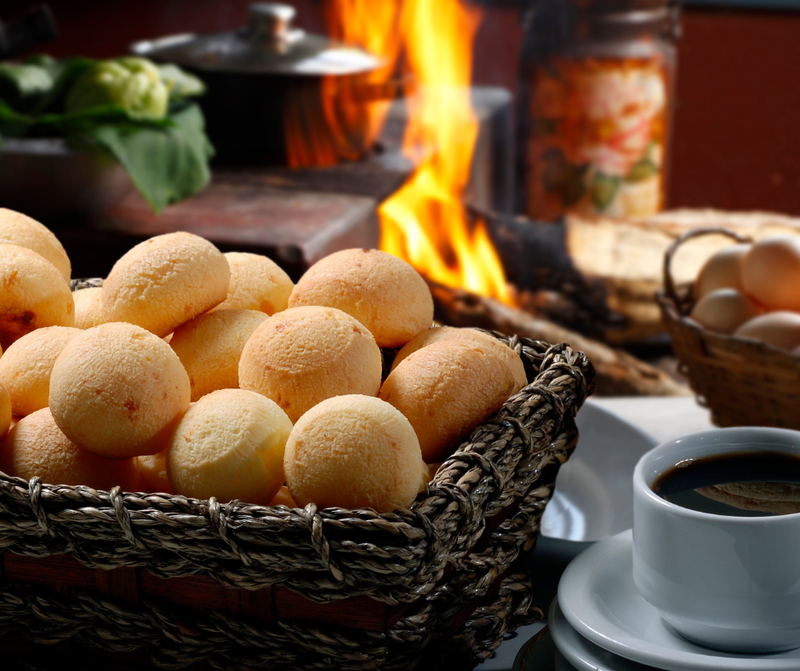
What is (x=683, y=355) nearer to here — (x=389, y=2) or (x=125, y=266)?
(x=125, y=266)

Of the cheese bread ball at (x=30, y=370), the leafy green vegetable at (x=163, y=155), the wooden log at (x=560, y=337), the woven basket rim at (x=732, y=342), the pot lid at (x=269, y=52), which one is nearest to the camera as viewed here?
the cheese bread ball at (x=30, y=370)

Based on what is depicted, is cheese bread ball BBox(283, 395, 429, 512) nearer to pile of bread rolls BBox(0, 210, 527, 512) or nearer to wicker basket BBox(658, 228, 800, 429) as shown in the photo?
pile of bread rolls BBox(0, 210, 527, 512)

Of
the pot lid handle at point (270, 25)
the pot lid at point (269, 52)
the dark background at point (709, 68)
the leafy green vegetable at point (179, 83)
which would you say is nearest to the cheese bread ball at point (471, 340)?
the leafy green vegetable at point (179, 83)

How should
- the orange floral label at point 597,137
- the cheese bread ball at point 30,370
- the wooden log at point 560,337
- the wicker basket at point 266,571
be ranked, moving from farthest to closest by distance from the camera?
the orange floral label at point 597,137, the wooden log at point 560,337, the cheese bread ball at point 30,370, the wicker basket at point 266,571

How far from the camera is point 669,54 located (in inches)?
76.8

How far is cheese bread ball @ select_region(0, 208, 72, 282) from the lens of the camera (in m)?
0.60

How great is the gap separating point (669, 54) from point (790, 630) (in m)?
1.77

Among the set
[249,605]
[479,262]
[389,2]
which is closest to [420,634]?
[249,605]

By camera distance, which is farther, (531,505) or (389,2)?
(389,2)

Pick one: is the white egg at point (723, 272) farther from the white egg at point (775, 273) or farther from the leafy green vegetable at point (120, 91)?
the leafy green vegetable at point (120, 91)

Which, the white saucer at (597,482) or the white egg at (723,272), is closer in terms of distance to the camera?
the white saucer at (597,482)

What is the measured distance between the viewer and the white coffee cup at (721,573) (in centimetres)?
40

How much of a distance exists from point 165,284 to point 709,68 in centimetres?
268

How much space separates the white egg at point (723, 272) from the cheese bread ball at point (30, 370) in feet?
2.38
